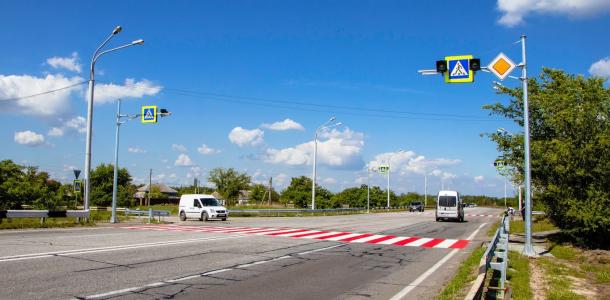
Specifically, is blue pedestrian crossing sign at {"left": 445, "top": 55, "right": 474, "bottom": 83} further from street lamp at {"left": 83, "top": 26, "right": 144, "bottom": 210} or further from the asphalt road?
street lamp at {"left": 83, "top": 26, "right": 144, "bottom": 210}

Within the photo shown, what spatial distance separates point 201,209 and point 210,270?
22.4 m

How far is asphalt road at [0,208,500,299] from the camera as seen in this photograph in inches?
304

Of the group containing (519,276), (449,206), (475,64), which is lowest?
(519,276)

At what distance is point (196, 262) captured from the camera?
1097 centimetres

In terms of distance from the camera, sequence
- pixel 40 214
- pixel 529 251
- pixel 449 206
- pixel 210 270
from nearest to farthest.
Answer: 1. pixel 210 270
2. pixel 529 251
3. pixel 40 214
4. pixel 449 206

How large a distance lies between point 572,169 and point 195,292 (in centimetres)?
1335

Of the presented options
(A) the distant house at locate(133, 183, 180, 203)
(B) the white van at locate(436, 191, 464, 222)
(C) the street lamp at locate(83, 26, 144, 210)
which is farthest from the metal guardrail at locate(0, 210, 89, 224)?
(A) the distant house at locate(133, 183, 180, 203)

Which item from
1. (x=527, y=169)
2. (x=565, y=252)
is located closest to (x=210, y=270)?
(x=527, y=169)

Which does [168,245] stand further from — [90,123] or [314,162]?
[314,162]

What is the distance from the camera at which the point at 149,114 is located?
2756cm

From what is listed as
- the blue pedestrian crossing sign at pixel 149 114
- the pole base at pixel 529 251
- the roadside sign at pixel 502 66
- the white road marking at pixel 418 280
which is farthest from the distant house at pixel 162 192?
the white road marking at pixel 418 280

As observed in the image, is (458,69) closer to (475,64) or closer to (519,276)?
(475,64)

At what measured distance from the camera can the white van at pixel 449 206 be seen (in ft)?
122

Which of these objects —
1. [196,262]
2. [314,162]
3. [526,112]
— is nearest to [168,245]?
[196,262]
